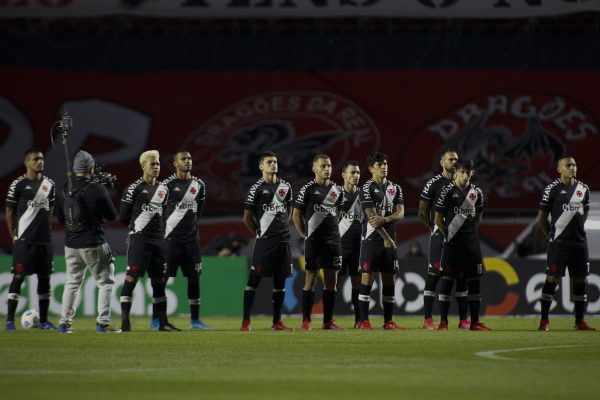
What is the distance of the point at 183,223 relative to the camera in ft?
52.5

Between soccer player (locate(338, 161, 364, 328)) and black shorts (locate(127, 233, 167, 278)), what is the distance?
2.70 metres

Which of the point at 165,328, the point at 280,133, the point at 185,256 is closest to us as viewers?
the point at 165,328

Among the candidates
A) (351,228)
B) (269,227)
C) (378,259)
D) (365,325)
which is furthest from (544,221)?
(269,227)

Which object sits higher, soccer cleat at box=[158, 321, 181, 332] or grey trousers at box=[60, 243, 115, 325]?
grey trousers at box=[60, 243, 115, 325]

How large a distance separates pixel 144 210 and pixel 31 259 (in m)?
2.23

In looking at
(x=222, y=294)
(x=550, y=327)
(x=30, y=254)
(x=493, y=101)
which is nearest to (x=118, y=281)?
(x=222, y=294)

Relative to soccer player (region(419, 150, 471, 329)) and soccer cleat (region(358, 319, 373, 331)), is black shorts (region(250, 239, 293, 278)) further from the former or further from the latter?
soccer player (region(419, 150, 471, 329))

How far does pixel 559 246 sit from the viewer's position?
51.0ft

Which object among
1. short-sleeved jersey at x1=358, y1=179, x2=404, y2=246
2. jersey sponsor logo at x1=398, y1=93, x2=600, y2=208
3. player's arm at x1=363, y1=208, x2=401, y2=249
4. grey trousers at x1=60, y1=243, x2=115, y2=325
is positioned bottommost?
grey trousers at x1=60, y1=243, x2=115, y2=325

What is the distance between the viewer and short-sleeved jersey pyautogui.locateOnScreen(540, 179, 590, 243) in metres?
15.5

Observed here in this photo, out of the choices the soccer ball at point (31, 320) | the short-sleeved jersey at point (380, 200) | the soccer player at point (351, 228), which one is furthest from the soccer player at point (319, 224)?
the soccer ball at point (31, 320)

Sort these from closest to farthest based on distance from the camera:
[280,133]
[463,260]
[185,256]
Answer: [463,260]
[185,256]
[280,133]

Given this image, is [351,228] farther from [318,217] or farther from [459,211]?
[459,211]

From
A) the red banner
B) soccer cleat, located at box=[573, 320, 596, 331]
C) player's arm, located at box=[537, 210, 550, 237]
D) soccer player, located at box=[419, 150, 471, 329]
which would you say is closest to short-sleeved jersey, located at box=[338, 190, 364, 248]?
soccer player, located at box=[419, 150, 471, 329]
